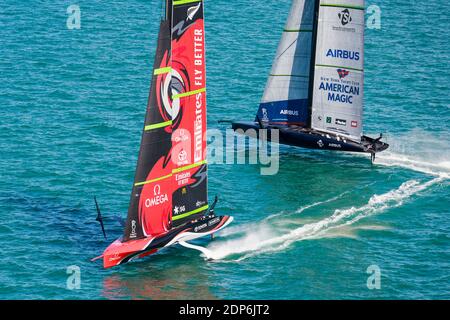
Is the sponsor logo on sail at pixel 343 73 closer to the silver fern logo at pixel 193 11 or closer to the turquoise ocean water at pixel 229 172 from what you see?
the turquoise ocean water at pixel 229 172

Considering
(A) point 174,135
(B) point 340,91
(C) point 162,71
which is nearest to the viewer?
(C) point 162,71

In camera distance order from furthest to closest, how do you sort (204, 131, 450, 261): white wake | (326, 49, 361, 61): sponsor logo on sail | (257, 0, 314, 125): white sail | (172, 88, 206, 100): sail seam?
(257, 0, 314, 125): white sail < (326, 49, 361, 61): sponsor logo on sail < (204, 131, 450, 261): white wake < (172, 88, 206, 100): sail seam

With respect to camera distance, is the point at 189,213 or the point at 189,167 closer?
the point at 189,167

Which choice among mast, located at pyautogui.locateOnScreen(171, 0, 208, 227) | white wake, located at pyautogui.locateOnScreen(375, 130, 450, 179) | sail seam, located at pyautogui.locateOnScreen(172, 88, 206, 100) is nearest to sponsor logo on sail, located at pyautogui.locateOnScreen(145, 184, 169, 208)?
mast, located at pyautogui.locateOnScreen(171, 0, 208, 227)

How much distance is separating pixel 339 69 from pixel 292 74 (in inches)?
156

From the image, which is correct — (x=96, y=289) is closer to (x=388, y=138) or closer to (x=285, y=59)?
(x=285, y=59)

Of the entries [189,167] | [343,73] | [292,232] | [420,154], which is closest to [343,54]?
[343,73]

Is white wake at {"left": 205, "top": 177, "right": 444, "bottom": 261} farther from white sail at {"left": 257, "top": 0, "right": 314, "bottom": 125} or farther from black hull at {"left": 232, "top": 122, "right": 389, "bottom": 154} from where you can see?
white sail at {"left": 257, "top": 0, "right": 314, "bottom": 125}

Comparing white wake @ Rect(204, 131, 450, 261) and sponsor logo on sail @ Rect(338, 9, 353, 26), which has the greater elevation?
sponsor logo on sail @ Rect(338, 9, 353, 26)

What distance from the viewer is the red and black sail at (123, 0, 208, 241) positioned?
67.6 meters

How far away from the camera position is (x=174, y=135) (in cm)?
7019

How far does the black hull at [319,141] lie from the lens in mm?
90000

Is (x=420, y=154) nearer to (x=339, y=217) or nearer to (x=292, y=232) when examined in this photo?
(x=339, y=217)

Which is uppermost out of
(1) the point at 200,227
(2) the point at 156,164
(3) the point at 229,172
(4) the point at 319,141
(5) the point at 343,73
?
(5) the point at 343,73
